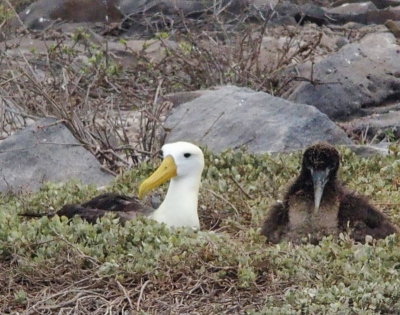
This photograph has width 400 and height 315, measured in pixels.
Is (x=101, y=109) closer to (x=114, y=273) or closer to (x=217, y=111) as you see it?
(x=217, y=111)

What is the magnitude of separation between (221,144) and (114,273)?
3.90m

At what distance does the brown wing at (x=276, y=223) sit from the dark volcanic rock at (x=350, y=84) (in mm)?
5542

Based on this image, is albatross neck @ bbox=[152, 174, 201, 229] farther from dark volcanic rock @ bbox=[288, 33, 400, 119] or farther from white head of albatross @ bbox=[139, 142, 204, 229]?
dark volcanic rock @ bbox=[288, 33, 400, 119]

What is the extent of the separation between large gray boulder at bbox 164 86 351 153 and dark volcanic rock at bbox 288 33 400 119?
2.23 m

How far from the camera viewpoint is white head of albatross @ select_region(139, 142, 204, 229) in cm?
701

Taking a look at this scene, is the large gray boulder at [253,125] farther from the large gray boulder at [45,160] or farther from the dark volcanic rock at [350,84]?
the dark volcanic rock at [350,84]

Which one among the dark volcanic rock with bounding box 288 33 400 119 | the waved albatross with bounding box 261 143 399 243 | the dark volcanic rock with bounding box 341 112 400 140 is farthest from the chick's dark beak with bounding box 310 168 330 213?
the dark volcanic rock with bounding box 288 33 400 119

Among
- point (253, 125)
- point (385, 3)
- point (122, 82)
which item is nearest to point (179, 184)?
point (253, 125)

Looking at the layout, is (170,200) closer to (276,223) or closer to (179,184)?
(179,184)

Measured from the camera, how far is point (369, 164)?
27.6 feet

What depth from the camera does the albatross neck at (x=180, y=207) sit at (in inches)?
275

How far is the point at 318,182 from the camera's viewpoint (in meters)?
6.61

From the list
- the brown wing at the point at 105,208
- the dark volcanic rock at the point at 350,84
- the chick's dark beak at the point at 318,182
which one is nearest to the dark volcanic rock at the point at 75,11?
the dark volcanic rock at the point at 350,84

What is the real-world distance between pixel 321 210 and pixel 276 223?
24cm
